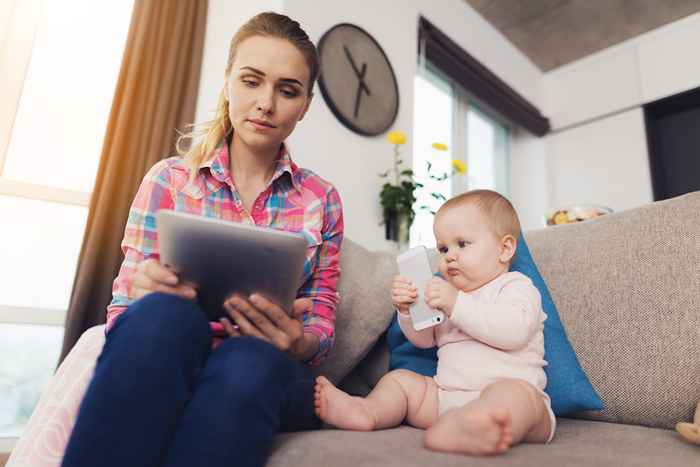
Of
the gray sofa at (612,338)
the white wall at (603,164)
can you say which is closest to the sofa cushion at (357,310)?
the gray sofa at (612,338)

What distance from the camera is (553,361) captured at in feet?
3.00

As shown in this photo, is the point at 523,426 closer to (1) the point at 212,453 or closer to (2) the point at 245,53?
(1) the point at 212,453

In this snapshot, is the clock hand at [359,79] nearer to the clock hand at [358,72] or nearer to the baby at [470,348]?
the clock hand at [358,72]

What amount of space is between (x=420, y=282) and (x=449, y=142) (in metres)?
2.57

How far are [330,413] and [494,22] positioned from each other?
3.36 metres

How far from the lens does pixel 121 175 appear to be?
1.77 metres

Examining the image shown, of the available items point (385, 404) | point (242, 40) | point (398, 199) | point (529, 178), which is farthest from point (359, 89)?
point (529, 178)

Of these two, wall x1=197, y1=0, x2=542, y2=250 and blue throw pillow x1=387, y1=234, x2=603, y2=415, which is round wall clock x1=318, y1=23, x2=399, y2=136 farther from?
blue throw pillow x1=387, y1=234, x2=603, y2=415

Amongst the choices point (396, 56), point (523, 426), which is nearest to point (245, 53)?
point (523, 426)

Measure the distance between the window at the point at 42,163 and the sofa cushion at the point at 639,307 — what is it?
5.79ft

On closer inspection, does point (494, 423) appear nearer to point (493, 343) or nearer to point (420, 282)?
point (493, 343)

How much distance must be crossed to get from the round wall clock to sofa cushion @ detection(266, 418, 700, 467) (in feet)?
5.54

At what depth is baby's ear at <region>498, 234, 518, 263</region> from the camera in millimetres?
971

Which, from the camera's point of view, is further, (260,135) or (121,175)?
(121,175)
